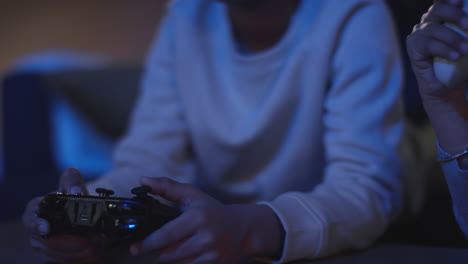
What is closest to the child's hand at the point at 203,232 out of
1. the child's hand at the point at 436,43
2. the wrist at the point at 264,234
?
the wrist at the point at 264,234

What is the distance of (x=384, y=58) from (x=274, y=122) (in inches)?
7.5

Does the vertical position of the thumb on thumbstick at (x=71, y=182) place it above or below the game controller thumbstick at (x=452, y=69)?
above

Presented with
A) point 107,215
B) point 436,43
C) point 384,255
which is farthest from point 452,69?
point 107,215

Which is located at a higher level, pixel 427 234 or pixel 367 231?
pixel 367 231

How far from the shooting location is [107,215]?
34 cm

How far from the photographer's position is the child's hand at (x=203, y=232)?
353mm

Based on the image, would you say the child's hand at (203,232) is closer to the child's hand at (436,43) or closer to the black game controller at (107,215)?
the black game controller at (107,215)

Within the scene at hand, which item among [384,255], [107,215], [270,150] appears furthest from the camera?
[270,150]

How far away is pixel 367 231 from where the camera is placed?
1.63ft

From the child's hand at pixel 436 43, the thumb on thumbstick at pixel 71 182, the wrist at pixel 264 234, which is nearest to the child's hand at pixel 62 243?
the thumb on thumbstick at pixel 71 182

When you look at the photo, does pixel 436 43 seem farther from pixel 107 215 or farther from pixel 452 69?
pixel 107 215

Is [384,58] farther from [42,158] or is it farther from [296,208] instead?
[42,158]

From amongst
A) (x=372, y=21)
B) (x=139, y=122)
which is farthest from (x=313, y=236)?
(x=139, y=122)

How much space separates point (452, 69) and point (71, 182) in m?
0.39
